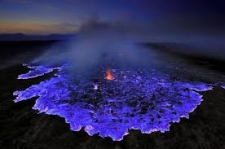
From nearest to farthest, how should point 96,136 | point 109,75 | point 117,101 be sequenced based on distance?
point 96,136 < point 117,101 < point 109,75

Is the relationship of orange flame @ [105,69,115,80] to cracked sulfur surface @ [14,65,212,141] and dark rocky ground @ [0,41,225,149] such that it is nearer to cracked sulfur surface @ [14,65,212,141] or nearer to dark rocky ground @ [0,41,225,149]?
cracked sulfur surface @ [14,65,212,141]

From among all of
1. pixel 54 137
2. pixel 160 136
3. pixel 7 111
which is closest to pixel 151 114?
pixel 160 136

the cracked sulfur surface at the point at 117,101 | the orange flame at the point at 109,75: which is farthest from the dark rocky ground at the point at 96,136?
the orange flame at the point at 109,75

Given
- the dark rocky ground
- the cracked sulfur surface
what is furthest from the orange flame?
the dark rocky ground

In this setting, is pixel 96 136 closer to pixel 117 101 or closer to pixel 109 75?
pixel 117 101

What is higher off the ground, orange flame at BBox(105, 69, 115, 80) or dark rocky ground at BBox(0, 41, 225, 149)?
orange flame at BBox(105, 69, 115, 80)

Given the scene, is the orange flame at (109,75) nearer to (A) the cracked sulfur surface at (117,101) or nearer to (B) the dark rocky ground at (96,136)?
(A) the cracked sulfur surface at (117,101)

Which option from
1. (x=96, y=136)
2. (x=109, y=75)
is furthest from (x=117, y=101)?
(x=109, y=75)

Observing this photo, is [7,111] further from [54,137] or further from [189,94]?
[189,94]
